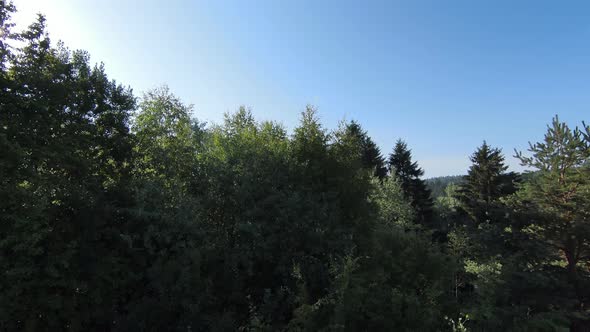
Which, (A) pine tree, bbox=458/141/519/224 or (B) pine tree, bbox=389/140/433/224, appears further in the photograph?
(B) pine tree, bbox=389/140/433/224

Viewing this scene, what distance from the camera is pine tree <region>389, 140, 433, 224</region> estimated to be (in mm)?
29891

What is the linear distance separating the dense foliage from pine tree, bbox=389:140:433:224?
1782cm

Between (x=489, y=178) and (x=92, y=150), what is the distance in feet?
92.0

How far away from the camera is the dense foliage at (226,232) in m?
7.45

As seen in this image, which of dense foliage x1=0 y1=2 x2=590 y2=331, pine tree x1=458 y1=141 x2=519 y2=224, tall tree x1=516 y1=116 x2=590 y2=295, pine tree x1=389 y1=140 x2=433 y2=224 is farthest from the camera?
pine tree x1=389 y1=140 x2=433 y2=224

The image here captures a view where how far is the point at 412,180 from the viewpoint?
30531mm

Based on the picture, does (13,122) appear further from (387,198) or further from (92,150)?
(387,198)

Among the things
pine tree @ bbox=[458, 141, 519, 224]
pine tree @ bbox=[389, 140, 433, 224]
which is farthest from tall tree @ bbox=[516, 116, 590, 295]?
pine tree @ bbox=[389, 140, 433, 224]

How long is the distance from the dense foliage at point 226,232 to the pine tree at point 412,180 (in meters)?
17.8

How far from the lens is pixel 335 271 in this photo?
303 inches

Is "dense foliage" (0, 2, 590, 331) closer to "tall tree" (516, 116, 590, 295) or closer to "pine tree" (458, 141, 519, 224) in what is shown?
"tall tree" (516, 116, 590, 295)

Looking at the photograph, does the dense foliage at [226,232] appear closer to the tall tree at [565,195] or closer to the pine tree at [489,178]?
the tall tree at [565,195]

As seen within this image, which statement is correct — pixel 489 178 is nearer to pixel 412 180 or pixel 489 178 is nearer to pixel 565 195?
pixel 412 180

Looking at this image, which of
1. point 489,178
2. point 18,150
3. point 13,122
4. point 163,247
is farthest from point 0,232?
point 489,178
